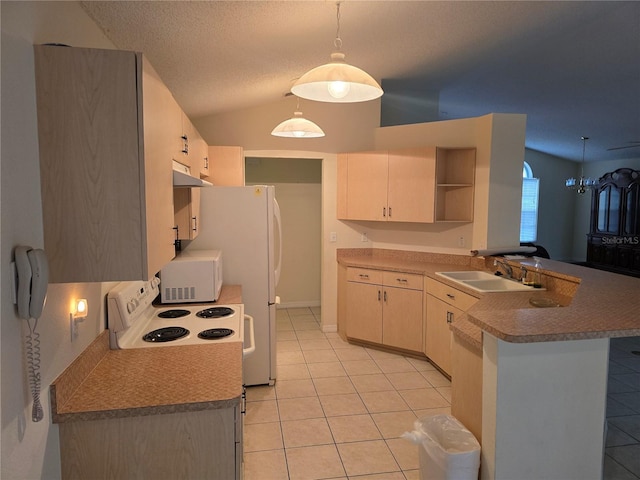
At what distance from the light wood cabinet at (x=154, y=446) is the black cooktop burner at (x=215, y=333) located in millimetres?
712

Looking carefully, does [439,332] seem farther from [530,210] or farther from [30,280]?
[530,210]

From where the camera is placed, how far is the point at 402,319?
4.22m

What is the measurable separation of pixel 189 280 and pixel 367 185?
232cm

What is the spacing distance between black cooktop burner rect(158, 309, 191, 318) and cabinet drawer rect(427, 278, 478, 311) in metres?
2.10

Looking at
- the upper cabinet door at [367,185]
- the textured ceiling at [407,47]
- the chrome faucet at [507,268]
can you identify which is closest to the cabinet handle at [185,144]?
the textured ceiling at [407,47]

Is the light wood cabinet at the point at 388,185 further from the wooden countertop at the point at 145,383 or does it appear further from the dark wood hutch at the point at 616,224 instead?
the dark wood hutch at the point at 616,224

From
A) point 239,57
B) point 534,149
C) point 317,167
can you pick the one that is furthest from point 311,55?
point 534,149

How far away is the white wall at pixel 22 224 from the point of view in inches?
46.1

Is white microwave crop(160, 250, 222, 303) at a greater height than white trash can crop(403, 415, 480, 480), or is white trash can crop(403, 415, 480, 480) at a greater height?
white microwave crop(160, 250, 222, 303)

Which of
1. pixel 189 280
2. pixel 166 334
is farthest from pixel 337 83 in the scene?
pixel 189 280

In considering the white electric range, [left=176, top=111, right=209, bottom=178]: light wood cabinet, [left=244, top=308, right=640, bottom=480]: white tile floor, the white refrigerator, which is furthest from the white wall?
the white refrigerator

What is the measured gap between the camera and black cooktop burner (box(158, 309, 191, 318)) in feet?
8.94

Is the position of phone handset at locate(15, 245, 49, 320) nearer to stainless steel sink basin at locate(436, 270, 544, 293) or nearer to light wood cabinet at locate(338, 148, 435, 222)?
stainless steel sink basin at locate(436, 270, 544, 293)

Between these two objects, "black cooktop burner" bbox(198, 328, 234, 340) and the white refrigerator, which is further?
the white refrigerator
